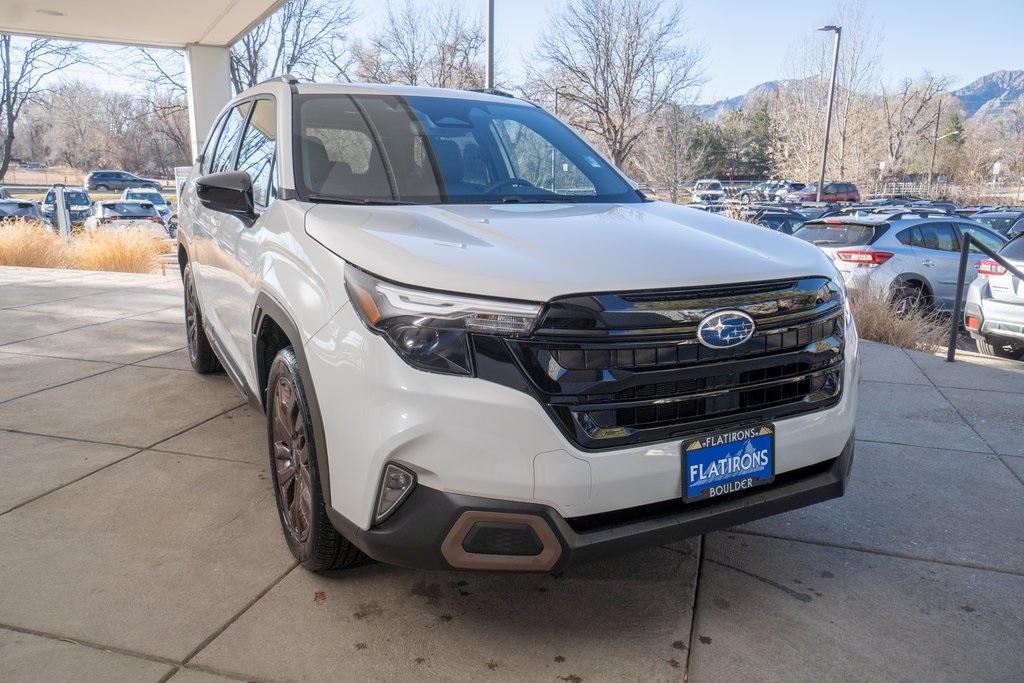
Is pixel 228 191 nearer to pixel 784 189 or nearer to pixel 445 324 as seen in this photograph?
pixel 445 324

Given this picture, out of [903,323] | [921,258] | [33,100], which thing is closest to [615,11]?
[921,258]

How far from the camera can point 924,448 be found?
4.65 meters

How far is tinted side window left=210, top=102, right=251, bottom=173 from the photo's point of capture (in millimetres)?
4418

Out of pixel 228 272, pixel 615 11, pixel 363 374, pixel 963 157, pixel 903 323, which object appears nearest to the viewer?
pixel 363 374

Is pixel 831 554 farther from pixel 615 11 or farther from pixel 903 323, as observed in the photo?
pixel 615 11

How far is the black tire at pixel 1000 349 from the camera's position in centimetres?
940

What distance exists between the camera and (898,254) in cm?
1129

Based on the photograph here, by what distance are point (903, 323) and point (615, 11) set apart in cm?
2315

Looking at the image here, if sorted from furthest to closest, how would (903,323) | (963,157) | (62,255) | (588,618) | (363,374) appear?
1. (963,157)
2. (62,255)
3. (903,323)
4. (588,618)
5. (363,374)

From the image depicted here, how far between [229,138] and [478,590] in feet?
10.3

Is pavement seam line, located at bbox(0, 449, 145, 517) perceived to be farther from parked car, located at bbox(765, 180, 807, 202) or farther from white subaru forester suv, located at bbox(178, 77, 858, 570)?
parked car, located at bbox(765, 180, 807, 202)

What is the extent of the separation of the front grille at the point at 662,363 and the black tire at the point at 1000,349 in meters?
8.07

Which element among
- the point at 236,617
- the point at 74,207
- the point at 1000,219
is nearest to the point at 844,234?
the point at 236,617

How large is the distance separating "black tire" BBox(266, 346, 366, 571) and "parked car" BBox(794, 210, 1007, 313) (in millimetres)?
9506
